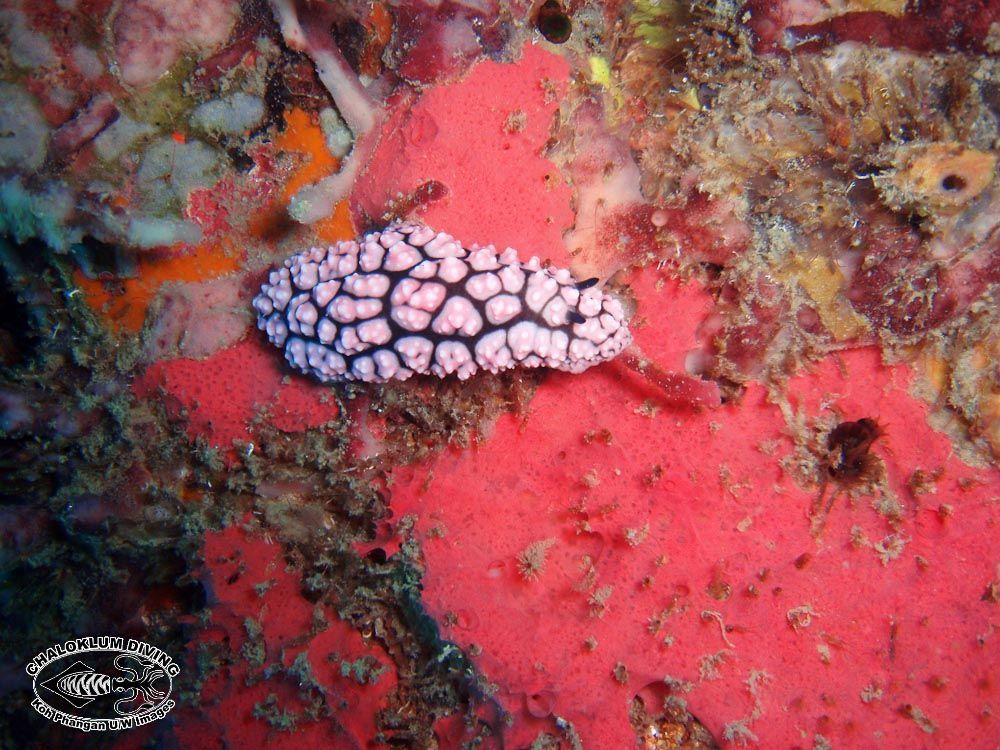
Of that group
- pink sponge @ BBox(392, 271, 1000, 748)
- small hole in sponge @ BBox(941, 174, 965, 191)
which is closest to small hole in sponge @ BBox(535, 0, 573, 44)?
pink sponge @ BBox(392, 271, 1000, 748)

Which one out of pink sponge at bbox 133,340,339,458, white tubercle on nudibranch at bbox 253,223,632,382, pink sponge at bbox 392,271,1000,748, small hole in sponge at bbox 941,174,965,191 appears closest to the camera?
small hole in sponge at bbox 941,174,965,191

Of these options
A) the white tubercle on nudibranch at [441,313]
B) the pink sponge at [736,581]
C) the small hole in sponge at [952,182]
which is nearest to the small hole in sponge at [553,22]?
the white tubercle on nudibranch at [441,313]

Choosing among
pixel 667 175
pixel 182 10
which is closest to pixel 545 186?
pixel 667 175

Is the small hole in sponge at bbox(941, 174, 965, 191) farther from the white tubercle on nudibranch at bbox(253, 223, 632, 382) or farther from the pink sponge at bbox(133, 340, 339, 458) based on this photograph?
the pink sponge at bbox(133, 340, 339, 458)

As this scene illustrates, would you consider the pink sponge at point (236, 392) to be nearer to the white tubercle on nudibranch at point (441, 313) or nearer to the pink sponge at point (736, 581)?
the white tubercle on nudibranch at point (441, 313)

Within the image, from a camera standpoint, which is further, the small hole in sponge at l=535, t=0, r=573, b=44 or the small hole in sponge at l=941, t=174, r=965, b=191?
the small hole in sponge at l=535, t=0, r=573, b=44
